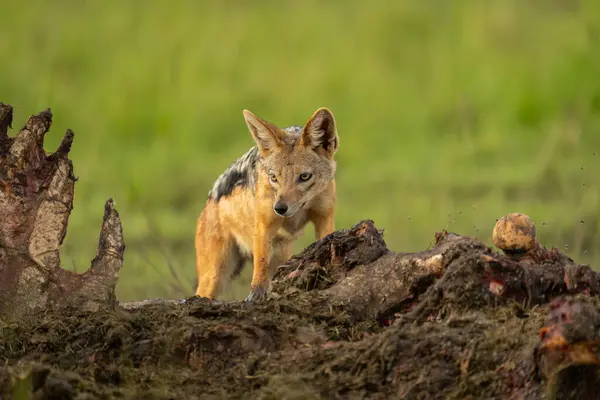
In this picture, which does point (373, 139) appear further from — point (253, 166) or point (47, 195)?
point (47, 195)

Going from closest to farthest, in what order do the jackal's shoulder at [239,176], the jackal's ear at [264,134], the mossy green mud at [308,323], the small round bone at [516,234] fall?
the mossy green mud at [308,323], the small round bone at [516,234], the jackal's ear at [264,134], the jackal's shoulder at [239,176]

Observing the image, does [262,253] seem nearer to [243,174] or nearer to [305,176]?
[305,176]

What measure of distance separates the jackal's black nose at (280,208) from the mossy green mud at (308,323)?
2488 millimetres

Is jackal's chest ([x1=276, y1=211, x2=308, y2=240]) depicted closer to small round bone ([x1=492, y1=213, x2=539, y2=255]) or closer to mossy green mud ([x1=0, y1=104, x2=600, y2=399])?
mossy green mud ([x1=0, y1=104, x2=600, y2=399])

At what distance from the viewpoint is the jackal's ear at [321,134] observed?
352 inches

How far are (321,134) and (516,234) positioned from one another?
3.71m

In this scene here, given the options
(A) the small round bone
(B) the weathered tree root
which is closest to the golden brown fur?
(B) the weathered tree root

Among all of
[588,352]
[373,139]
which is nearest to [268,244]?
[588,352]

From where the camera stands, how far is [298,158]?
29.5ft

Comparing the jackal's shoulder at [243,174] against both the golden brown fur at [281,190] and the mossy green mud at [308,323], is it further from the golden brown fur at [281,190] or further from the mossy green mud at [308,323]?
the mossy green mud at [308,323]

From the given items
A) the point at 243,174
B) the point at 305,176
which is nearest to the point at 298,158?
the point at 305,176

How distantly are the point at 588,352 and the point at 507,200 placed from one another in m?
9.49

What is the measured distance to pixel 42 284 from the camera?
5.76m

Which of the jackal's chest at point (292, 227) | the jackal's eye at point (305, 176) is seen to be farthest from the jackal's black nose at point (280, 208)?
the jackal's chest at point (292, 227)
